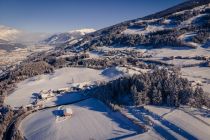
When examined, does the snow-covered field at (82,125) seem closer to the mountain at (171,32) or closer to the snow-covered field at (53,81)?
the snow-covered field at (53,81)

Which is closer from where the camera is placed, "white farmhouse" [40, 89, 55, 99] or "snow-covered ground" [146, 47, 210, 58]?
"white farmhouse" [40, 89, 55, 99]

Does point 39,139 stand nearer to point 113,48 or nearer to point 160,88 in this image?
point 160,88

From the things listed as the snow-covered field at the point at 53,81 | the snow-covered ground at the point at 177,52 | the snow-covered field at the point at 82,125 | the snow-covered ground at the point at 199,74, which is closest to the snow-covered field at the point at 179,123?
the snow-covered field at the point at 82,125

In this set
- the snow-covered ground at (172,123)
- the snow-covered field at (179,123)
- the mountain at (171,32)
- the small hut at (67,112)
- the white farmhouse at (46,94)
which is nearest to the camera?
the snow-covered field at (179,123)

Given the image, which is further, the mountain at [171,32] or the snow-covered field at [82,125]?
the mountain at [171,32]

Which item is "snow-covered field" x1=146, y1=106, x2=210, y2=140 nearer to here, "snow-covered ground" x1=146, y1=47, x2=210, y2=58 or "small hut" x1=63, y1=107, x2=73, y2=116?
"small hut" x1=63, y1=107, x2=73, y2=116

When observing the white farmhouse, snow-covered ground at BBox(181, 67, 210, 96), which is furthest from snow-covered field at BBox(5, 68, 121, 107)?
snow-covered ground at BBox(181, 67, 210, 96)

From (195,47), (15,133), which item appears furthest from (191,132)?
(195,47)
